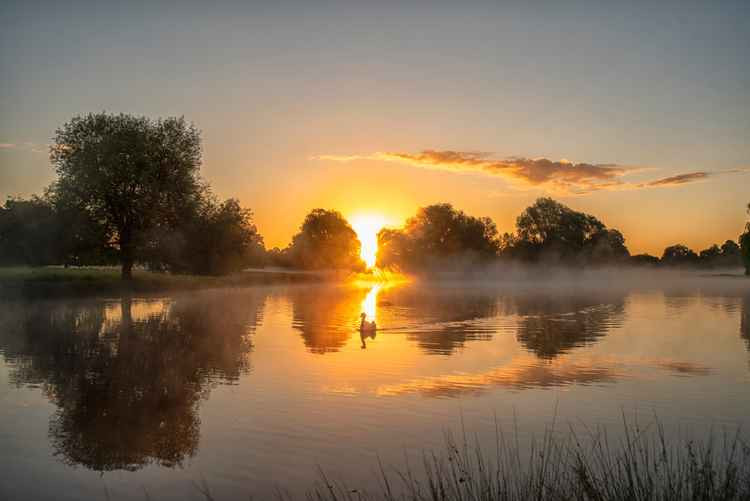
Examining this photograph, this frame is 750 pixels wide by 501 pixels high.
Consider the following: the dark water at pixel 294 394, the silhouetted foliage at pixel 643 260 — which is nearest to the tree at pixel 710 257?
the silhouetted foliage at pixel 643 260

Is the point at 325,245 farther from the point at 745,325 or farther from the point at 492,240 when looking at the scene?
the point at 745,325

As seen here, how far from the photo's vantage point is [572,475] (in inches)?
427

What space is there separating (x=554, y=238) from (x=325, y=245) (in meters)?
56.0

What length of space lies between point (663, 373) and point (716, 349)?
848cm

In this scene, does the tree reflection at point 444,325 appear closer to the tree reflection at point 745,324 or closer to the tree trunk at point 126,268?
the tree reflection at point 745,324

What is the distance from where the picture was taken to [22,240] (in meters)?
70.2

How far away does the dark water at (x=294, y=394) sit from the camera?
479 inches

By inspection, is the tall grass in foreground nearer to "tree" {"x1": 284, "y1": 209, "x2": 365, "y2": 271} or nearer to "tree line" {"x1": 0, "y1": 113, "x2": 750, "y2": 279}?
"tree line" {"x1": 0, "y1": 113, "x2": 750, "y2": 279}

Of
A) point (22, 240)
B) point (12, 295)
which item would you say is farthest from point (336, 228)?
point (12, 295)

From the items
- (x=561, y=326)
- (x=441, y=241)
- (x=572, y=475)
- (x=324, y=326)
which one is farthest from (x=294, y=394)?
(x=441, y=241)

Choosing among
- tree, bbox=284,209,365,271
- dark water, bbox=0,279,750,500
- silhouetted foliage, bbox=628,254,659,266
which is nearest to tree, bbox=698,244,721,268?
silhouetted foliage, bbox=628,254,659,266

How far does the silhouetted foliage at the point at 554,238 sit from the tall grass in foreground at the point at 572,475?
482 feet

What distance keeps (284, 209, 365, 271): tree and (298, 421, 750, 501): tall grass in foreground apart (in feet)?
504

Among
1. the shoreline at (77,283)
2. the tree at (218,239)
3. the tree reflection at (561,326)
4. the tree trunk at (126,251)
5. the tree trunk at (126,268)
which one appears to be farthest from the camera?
the tree at (218,239)
